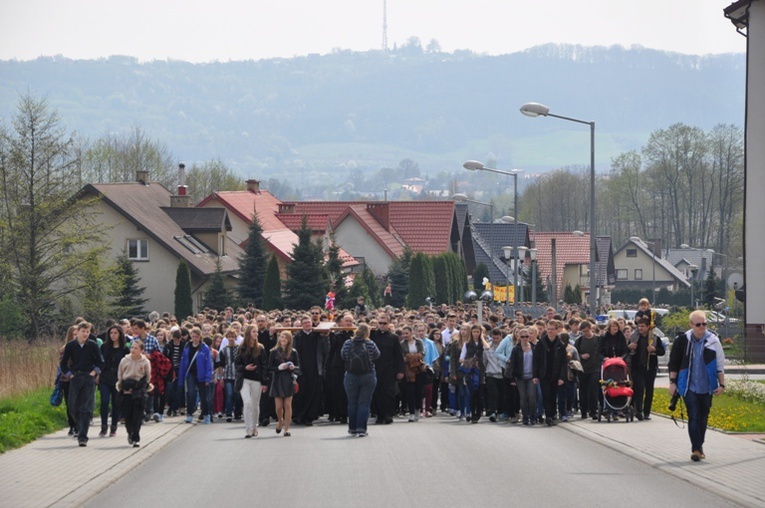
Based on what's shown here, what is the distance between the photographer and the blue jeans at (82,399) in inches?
717

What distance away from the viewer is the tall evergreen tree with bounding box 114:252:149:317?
51.3m

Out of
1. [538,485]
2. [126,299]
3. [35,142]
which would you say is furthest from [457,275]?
[538,485]

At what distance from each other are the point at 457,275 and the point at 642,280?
200ft

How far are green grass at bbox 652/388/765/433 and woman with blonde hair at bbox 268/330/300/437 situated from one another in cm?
628

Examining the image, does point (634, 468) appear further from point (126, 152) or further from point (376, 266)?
point (126, 152)

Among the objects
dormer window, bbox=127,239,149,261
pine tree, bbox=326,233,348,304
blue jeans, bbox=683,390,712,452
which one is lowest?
blue jeans, bbox=683,390,712,452

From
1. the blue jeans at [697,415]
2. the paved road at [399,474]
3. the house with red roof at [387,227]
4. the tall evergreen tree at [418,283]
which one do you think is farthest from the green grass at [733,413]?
the house with red roof at [387,227]

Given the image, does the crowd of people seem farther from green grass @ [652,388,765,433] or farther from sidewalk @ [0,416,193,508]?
green grass @ [652,388,765,433]

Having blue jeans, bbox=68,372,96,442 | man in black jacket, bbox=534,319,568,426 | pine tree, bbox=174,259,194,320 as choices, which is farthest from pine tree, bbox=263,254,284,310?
blue jeans, bbox=68,372,96,442

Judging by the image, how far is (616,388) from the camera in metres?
22.0

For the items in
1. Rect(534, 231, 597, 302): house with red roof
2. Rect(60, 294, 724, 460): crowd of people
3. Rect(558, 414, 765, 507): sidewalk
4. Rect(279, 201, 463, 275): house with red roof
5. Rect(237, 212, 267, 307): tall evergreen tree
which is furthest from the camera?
Rect(534, 231, 597, 302): house with red roof

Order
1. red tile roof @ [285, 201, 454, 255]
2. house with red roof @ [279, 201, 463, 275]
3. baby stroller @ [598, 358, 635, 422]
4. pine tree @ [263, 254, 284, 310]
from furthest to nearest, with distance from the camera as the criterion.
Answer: red tile roof @ [285, 201, 454, 255], house with red roof @ [279, 201, 463, 275], pine tree @ [263, 254, 284, 310], baby stroller @ [598, 358, 635, 422]

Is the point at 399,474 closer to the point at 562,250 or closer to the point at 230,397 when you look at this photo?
the point at 230,397

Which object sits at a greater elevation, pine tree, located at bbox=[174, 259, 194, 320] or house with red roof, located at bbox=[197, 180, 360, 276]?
house with red roof, located at bbox=[197, 180, 360, 276]
